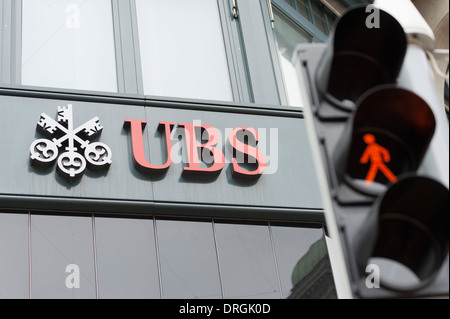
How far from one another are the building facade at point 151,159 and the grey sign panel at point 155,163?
2 centimetres

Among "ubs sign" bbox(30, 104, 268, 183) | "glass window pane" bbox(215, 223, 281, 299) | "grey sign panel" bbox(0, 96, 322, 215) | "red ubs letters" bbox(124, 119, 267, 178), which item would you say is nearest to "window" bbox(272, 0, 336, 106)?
"grey sign panel" bbox(0, 96, 322, 215)

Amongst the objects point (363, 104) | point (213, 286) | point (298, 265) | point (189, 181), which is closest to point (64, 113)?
point (189, 181)

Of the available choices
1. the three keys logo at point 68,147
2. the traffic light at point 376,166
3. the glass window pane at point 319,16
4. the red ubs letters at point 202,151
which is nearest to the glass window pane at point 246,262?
the red ubs letters at point 202,151

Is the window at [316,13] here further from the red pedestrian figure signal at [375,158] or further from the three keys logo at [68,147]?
the red pedestrian figure signal at [375,158]

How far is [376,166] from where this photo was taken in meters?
3.09

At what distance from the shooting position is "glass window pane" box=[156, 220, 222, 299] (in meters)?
12.2

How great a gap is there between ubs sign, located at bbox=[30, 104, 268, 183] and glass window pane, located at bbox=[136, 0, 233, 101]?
4.22 ft

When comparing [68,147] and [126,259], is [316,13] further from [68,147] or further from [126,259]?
[126,259]

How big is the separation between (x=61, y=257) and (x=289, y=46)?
7032 millimetres

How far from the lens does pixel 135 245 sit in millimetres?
12344

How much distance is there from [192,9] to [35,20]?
2.94 metres

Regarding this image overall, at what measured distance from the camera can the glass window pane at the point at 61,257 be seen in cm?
1158

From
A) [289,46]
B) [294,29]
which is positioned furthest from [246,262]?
[294,29]

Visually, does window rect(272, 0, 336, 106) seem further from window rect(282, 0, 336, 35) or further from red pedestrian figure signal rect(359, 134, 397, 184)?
red pedestrian figure signal rect(359, 134, 397, 184)
